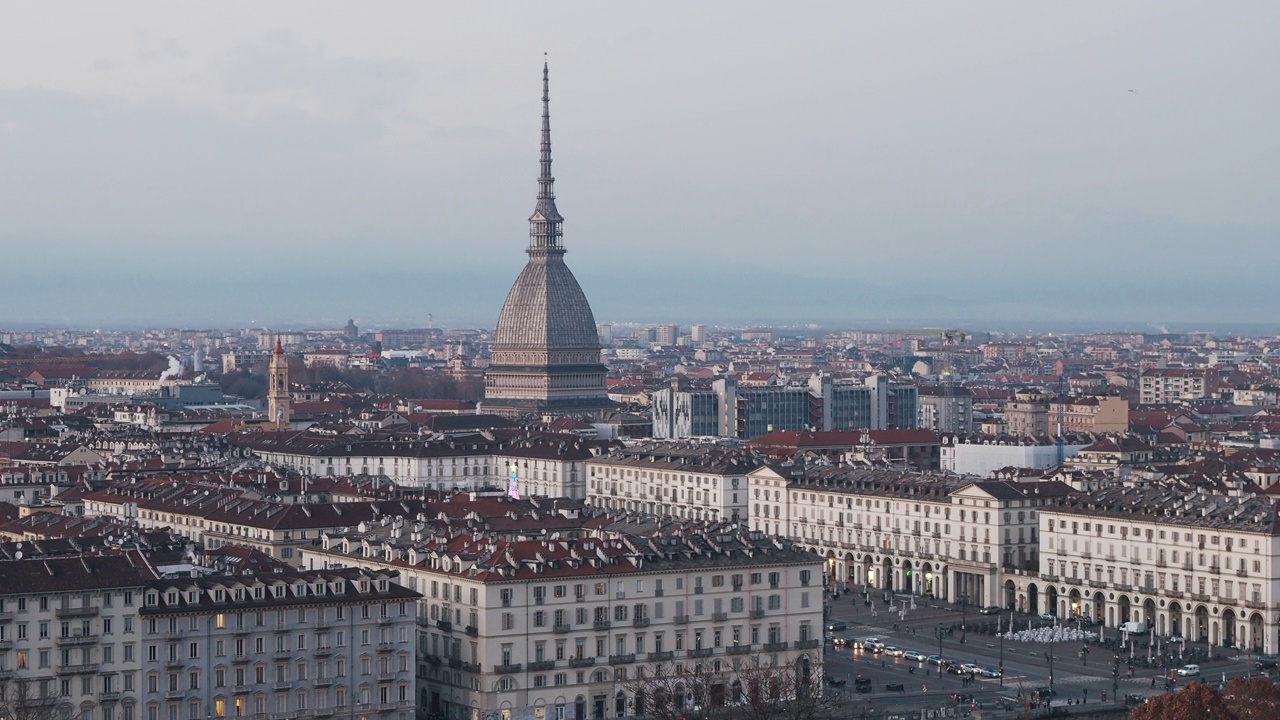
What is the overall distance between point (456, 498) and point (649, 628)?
2454cm

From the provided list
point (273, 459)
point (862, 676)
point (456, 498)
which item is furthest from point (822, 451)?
point (862, 676)

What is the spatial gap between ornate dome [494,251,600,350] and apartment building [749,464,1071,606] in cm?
7587

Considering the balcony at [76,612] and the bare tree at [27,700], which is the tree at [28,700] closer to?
the bare tree at [27,700]

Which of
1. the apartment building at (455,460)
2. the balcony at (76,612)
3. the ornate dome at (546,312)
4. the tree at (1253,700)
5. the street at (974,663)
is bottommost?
the street at (974,663)

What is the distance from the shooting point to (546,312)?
170m

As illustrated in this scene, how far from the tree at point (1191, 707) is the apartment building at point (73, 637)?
20.5 m

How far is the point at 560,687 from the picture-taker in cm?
5756

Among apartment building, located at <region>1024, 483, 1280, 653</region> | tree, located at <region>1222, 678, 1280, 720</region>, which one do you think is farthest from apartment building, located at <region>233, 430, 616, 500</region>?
tree, located at <region>1222, 678, 1280, 720</region>

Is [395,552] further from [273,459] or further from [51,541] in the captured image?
[273,459]

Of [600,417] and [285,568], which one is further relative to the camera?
[600,417]

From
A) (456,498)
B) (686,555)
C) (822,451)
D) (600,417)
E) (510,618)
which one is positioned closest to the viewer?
(510,618)

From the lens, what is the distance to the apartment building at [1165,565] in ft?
230

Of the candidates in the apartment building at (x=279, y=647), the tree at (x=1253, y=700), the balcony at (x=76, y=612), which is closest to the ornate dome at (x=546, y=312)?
the apartment building at (x=279, y=647)

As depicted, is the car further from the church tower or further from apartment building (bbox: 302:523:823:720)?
the church tower
